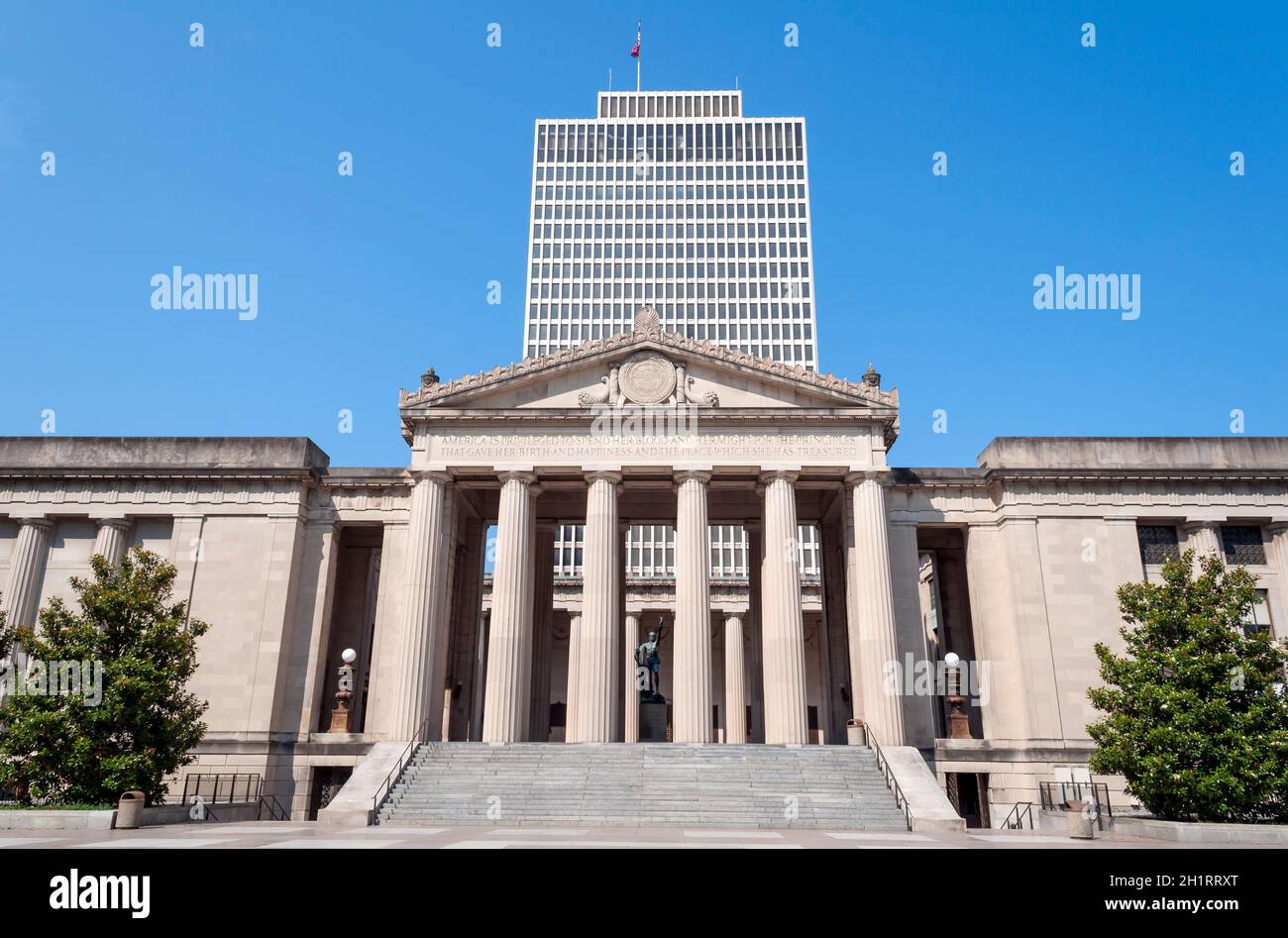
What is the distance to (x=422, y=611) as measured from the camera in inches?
1378

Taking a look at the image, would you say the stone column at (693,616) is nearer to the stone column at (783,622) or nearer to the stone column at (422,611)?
the stone column at (783,622)

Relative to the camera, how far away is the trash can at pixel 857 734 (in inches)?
1324

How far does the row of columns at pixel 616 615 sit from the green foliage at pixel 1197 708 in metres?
9.58

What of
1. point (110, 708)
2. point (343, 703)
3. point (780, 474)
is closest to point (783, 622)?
point (780, 474)

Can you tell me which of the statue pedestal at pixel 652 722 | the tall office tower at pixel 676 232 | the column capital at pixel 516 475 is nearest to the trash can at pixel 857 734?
the statue pedestal at pixel 652 722

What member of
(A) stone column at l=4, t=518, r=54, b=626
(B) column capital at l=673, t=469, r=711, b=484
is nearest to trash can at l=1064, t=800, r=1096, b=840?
(B) column capital at l=673, t=469, r=711, b=484

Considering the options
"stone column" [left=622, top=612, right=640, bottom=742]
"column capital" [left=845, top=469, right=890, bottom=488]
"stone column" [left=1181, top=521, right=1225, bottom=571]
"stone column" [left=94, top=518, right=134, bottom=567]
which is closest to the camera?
"column capital" [left=845, top=469, right=890, bottom=488]

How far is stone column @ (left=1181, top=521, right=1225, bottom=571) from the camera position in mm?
38125

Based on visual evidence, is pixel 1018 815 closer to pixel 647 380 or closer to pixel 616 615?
pixel 616 615

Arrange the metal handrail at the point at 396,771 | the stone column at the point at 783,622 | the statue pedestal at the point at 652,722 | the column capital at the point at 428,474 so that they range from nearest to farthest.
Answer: the metal handrail at the point at 396,771 → the stone column at the point at 783,622 → the column capital at the point at 428,474 → the statue pedestal at the point at 652,722

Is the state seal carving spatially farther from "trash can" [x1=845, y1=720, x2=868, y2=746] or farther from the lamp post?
the lamp post

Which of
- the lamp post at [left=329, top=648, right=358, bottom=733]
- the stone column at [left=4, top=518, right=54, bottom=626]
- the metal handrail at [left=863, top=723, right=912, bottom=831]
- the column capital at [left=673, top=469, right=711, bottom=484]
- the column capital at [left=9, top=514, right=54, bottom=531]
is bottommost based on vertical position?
the metal handrail at [left=863, top=723, right=912, bottom=831]

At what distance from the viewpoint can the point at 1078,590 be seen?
37.6m

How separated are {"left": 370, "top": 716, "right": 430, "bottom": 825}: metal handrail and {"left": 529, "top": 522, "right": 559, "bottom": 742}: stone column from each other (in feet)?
31.0
